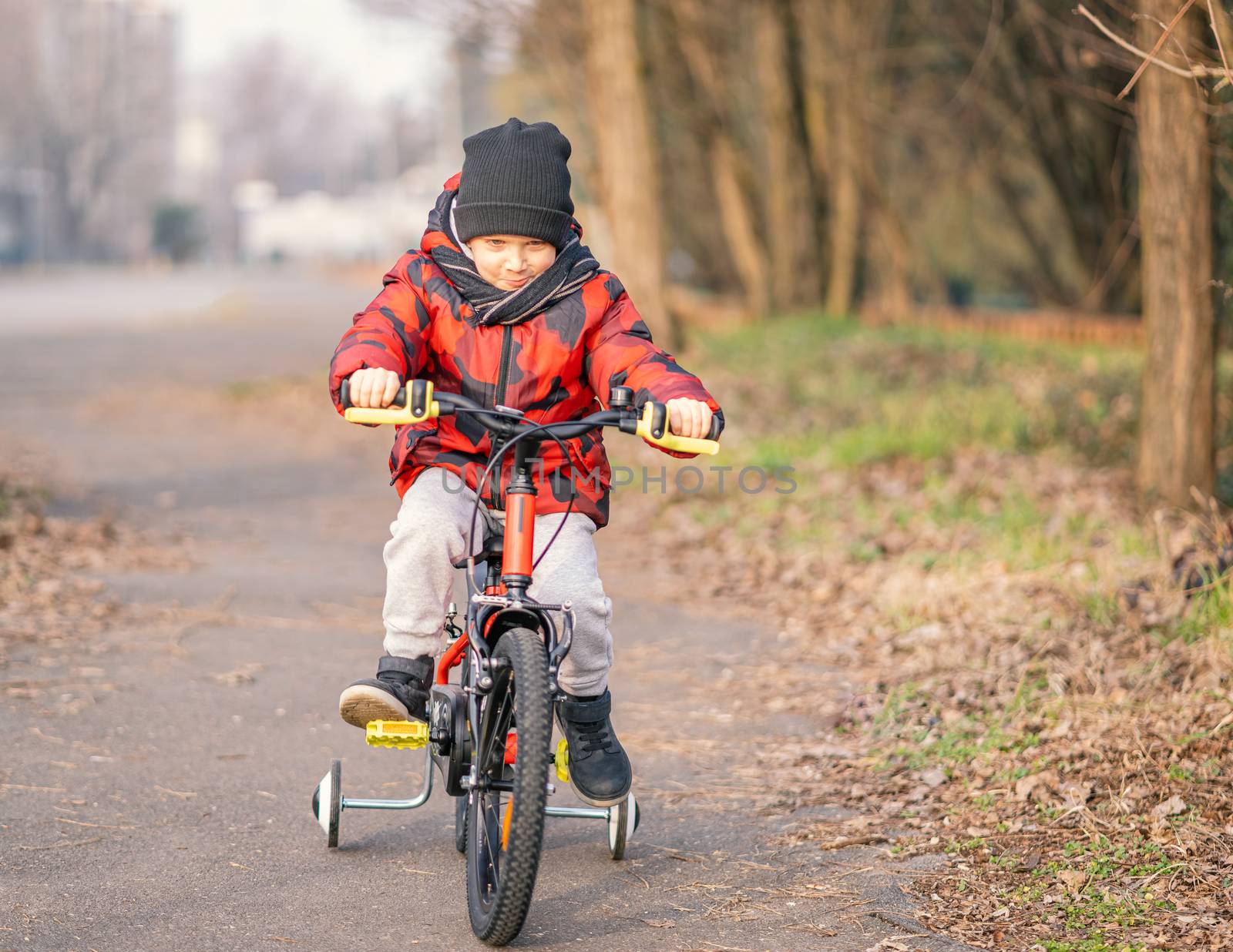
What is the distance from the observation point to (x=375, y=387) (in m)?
3.51

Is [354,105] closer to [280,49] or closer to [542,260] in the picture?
[280,49]

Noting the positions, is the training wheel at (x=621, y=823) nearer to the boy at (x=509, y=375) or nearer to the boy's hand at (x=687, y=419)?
the boy at (x=509, y=375)

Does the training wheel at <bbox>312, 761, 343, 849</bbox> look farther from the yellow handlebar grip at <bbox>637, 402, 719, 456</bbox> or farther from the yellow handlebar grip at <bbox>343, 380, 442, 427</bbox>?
the yellow handlebar grip at <bbox>637, 402, 719, 456</bbox>

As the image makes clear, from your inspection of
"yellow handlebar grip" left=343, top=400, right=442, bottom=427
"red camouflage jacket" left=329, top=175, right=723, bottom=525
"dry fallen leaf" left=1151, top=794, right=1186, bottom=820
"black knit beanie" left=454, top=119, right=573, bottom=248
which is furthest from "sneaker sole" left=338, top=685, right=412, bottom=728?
"dry fallen leaf" left=1151, top=794, right=1186, bottom=820

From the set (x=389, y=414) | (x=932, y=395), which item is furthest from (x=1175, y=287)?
(x=389, y=414)

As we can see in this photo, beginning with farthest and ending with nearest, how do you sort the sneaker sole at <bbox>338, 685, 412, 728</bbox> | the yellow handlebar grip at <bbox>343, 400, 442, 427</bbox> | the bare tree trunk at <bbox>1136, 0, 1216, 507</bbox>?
the bare tree trunk at <bbox>1136, 0, 1216, 507</bbox>
the sneaker sole at <bbox>338, 685, 412, 728</bbox>
the yellow handlebar grip at <bbox>343, 400, 442, 427</bbox>

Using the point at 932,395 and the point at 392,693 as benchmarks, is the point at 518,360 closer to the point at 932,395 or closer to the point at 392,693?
the point at 392,693

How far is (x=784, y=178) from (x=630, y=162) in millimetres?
5355

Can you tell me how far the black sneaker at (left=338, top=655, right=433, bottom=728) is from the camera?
391 centimetres

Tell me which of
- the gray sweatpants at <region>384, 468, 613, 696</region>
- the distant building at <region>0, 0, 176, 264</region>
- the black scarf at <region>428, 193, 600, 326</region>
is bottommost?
the gray sweatpants at <region>384, 468, 613, 696</region>

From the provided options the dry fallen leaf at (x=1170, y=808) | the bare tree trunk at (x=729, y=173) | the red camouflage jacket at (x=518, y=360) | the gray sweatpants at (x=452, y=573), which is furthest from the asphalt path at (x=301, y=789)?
the bare tree trunk at (x=729, y=173)

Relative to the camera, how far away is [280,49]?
114 metres

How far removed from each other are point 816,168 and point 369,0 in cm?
628

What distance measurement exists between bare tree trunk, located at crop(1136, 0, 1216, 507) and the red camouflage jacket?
4.22 m
